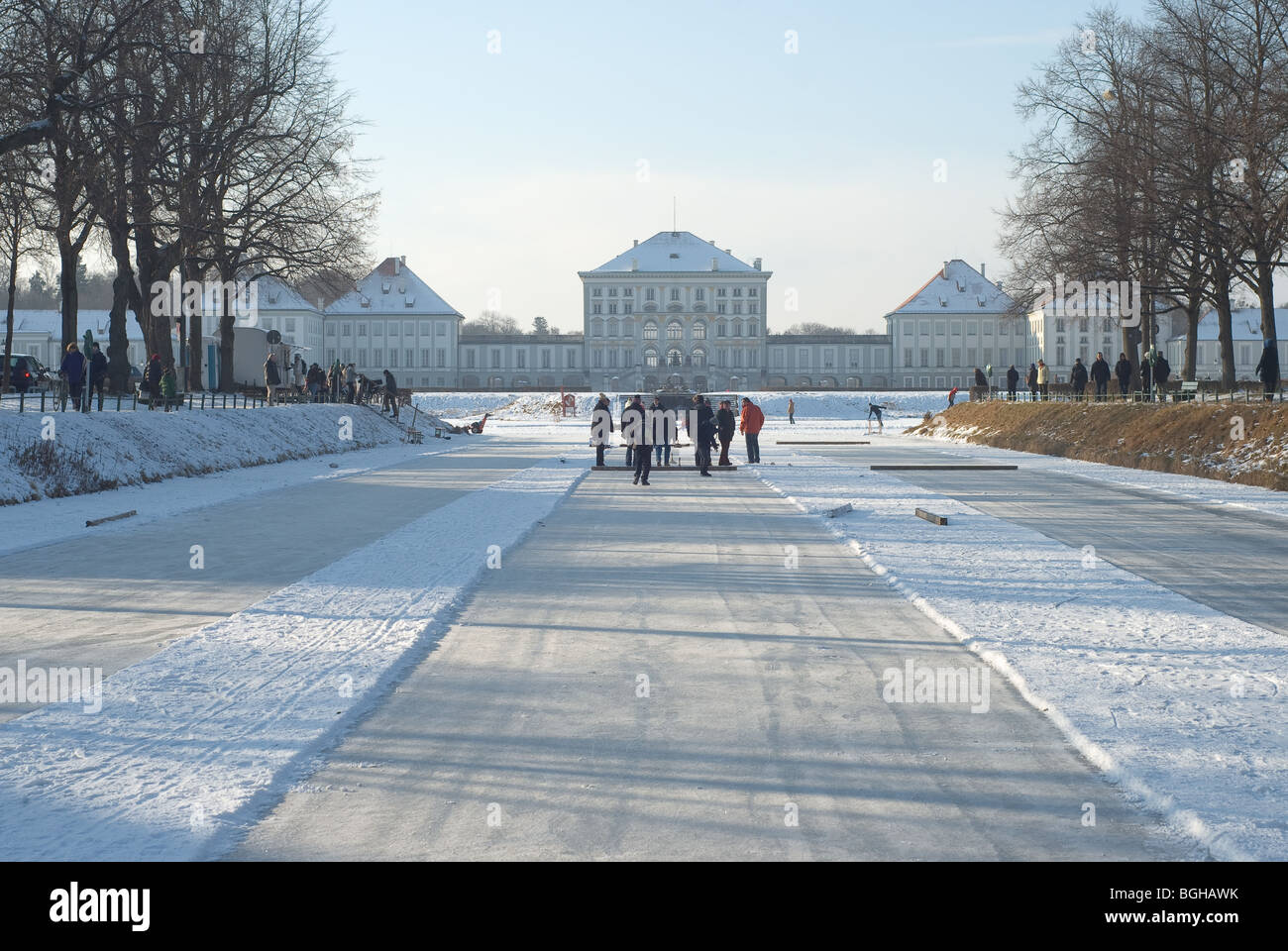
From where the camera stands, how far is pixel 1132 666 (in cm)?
784

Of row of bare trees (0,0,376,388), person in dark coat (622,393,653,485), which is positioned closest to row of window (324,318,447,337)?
row of bare trees (0,0,376,388)

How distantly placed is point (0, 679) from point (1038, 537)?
11.1 m

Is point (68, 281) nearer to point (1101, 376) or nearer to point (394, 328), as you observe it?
point (1101, 376)

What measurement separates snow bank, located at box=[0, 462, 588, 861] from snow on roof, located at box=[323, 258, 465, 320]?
122071mm

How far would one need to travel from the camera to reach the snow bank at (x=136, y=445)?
21.1m

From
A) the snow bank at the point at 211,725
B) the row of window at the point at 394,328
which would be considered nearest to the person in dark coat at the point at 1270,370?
the snow bank at the point at 211,725

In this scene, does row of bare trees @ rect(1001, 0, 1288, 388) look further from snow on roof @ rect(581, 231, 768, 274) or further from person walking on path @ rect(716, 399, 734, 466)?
snow on roof @ rect(581, 231, 768, 274)

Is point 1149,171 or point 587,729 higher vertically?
point 1149,171

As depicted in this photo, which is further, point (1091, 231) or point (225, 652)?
point (1091, 231)

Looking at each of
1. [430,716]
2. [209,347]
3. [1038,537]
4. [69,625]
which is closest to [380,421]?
[209,347]
